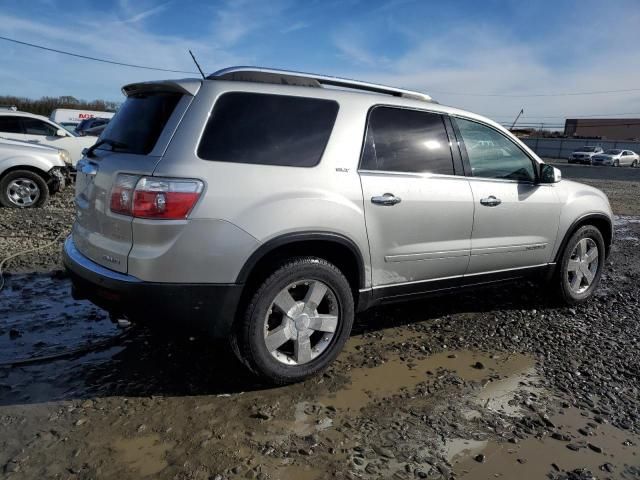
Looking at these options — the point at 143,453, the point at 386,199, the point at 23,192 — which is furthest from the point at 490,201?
the point at 23,192

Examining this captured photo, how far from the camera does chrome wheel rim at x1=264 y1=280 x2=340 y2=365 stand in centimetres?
318

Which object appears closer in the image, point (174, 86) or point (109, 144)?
point (174, 86)

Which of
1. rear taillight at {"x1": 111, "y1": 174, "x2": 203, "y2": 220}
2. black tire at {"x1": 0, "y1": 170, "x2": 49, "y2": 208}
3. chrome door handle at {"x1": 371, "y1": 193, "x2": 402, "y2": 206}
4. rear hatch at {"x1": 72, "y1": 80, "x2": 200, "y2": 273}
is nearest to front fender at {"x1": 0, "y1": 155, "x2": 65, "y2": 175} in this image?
black tire at {"x1": 0, "y1": 170, "x2": 49, "y2": 208}

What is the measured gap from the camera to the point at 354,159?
3.40 meters

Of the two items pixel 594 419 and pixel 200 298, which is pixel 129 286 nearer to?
pixel 200 298

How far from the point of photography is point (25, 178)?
8797 mm

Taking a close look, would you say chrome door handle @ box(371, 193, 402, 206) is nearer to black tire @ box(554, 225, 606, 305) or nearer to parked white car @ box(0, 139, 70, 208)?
black tire @ box(554, 225, 606, 305)

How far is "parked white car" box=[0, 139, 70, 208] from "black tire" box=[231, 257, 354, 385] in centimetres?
736

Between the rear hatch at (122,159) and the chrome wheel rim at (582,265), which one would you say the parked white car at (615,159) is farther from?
the rear hatch at (122,159)

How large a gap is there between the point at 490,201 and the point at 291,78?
6.02 ft

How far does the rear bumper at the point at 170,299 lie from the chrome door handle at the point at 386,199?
42.7 inches

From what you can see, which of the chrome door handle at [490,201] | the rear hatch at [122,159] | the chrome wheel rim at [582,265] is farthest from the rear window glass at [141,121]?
the chrome wheel rim at [582,265]

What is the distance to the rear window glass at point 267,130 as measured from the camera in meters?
2.99

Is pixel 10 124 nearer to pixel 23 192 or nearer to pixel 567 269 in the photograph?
pixel 23 192
